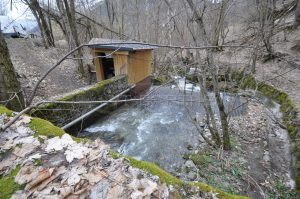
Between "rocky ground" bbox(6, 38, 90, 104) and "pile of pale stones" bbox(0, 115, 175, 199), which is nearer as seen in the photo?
"pile of pale stones" bbox(0, 115, 175, 199)

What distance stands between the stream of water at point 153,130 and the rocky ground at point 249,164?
0.62m

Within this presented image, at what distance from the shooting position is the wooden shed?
9703mm

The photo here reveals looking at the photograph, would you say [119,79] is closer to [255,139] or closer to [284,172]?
[255,139]

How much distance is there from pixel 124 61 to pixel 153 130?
4.01m

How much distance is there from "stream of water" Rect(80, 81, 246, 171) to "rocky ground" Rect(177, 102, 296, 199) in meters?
0.62

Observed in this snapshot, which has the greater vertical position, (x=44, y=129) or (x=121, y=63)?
(x=44, y=129)

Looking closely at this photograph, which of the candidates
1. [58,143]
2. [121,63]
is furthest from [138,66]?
[58,143]

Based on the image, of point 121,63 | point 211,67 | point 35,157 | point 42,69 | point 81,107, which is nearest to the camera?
point 35,157

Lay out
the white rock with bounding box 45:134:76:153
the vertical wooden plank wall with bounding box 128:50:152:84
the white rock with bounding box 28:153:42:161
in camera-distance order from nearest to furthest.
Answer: the white rock with bounding box 28:153:42:161
the white rock with bounding box 45:134:76:153
the vertical wooden plank wall with bounding box 128:50:152:84

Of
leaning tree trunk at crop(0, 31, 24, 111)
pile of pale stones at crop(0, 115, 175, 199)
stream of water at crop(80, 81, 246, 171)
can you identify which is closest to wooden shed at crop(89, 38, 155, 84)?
stream of water at crop(80, 81, 246, 171)

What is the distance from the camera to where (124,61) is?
9.95 metres

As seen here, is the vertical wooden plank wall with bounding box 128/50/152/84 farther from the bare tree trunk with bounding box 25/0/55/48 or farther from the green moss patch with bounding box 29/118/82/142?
the bare tree trunk with bounding box 25/0/55/48

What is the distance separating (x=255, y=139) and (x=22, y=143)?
6407 millimetres

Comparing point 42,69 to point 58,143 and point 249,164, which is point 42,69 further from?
point 249,164
